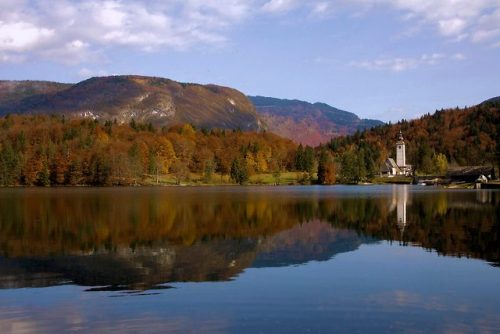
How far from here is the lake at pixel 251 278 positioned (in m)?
13.9

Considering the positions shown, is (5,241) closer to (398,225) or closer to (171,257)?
(171,257)

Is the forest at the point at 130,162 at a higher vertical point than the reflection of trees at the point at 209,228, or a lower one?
higher

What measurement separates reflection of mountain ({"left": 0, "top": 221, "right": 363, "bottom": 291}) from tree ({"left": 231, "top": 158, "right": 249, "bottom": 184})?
143045 millimetres

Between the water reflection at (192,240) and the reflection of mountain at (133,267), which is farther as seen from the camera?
the water reflection at (192,240)

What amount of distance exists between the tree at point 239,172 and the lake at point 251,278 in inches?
5353

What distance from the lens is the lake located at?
45.4ft

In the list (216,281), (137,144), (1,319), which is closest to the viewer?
(1,319)

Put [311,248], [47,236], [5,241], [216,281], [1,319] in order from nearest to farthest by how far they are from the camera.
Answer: [1,319] → [216,281] → [311,248] → [5,241] → [47,236]

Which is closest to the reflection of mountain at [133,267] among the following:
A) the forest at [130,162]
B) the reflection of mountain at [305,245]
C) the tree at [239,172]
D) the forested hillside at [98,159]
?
the reflection of mountain at [305,245]

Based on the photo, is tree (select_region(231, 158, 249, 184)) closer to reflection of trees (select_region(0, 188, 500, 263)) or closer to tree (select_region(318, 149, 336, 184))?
tree (select_region(318, 149, 336, 184))

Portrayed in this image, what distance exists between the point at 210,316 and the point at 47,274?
9.18m

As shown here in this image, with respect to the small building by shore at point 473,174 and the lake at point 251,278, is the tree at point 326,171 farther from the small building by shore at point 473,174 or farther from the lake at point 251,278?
the lake at point 251,278

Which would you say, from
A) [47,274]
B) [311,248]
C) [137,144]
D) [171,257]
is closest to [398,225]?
[311,248]

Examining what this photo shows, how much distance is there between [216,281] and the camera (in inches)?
747
